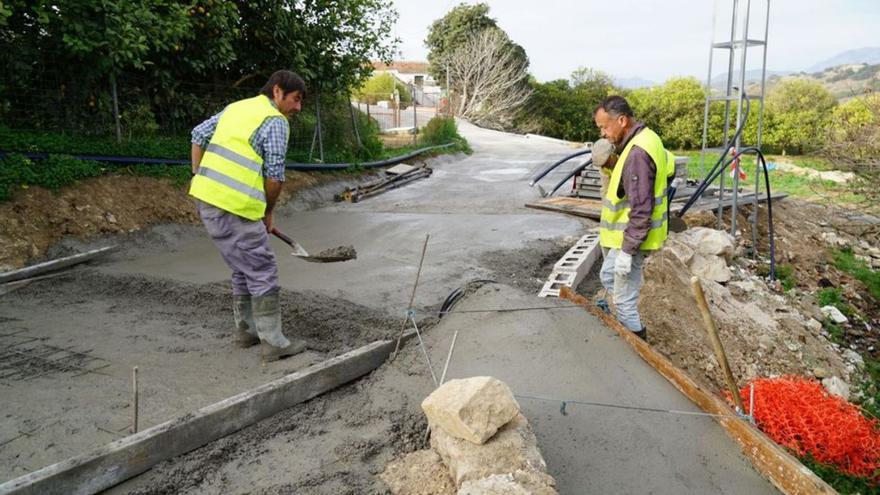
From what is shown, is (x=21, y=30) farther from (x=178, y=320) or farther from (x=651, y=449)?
(x=651, y=449)

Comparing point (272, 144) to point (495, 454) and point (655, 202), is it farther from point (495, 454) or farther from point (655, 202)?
point (655, 202)

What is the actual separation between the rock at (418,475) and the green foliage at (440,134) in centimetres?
1559

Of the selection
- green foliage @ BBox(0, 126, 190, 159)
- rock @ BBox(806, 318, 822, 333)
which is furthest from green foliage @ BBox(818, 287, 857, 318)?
green foliage @ BBox(0, 126, 190, 159)

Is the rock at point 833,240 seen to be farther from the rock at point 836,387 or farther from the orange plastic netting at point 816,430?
the orange plastic netting at point 816,430

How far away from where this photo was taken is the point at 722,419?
10.2ft

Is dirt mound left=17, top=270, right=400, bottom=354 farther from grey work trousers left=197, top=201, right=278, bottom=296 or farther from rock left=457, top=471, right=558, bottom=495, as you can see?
rock left=457, top=471, right=558, bottom=495

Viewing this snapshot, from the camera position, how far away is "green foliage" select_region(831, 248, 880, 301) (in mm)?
8836

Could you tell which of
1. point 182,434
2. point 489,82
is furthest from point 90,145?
point 489,82

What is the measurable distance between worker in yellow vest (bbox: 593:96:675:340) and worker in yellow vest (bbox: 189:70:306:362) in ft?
7.19

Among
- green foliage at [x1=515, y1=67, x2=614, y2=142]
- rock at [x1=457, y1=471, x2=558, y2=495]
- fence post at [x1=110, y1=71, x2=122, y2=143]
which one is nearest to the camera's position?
rock at [x1=457, y1=471, x2=558, y2=495]

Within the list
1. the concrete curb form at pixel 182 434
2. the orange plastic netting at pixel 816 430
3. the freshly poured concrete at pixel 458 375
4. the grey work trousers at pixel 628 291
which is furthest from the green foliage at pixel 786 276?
the concrete curb form at pixel 182 434

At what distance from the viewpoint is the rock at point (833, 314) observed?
7488 millimetres

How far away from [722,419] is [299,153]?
33.8 ft

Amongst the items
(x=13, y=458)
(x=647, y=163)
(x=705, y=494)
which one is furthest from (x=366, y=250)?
(x=705, y=494)
